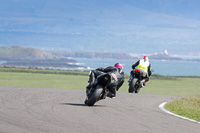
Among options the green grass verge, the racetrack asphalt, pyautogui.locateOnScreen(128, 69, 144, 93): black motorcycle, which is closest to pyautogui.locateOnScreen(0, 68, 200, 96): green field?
pyautogui.locateOnScreen(128, 69, 144, 93): black motorcycle

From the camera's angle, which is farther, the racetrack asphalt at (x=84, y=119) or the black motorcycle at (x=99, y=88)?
the black motorcycle at (x=99, y=88)

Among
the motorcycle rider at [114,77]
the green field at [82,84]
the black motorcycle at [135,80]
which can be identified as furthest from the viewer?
the green field at [82,84]

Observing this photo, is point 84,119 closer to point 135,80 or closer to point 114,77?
point 114,77

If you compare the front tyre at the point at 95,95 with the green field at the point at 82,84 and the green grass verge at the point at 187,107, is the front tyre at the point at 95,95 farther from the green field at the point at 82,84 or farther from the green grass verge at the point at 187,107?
the green field at the point at 82,84

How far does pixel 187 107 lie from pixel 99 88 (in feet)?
9.58

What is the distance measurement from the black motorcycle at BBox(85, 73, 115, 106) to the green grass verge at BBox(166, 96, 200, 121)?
2.12 meters

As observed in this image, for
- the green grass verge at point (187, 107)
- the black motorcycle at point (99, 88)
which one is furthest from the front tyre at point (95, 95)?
the green grass verge at point (187, 107)

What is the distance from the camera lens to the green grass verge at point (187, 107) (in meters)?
14.5

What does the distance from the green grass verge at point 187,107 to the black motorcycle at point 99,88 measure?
2.12 metres

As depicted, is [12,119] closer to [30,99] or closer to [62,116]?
[62,116]

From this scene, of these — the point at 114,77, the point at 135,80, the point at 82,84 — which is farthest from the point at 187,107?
the point at 82,84

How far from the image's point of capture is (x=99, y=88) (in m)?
16.0

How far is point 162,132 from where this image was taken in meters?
10.8

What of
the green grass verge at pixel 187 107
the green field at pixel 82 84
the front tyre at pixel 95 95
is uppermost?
the front tyre at pixel 95 95
